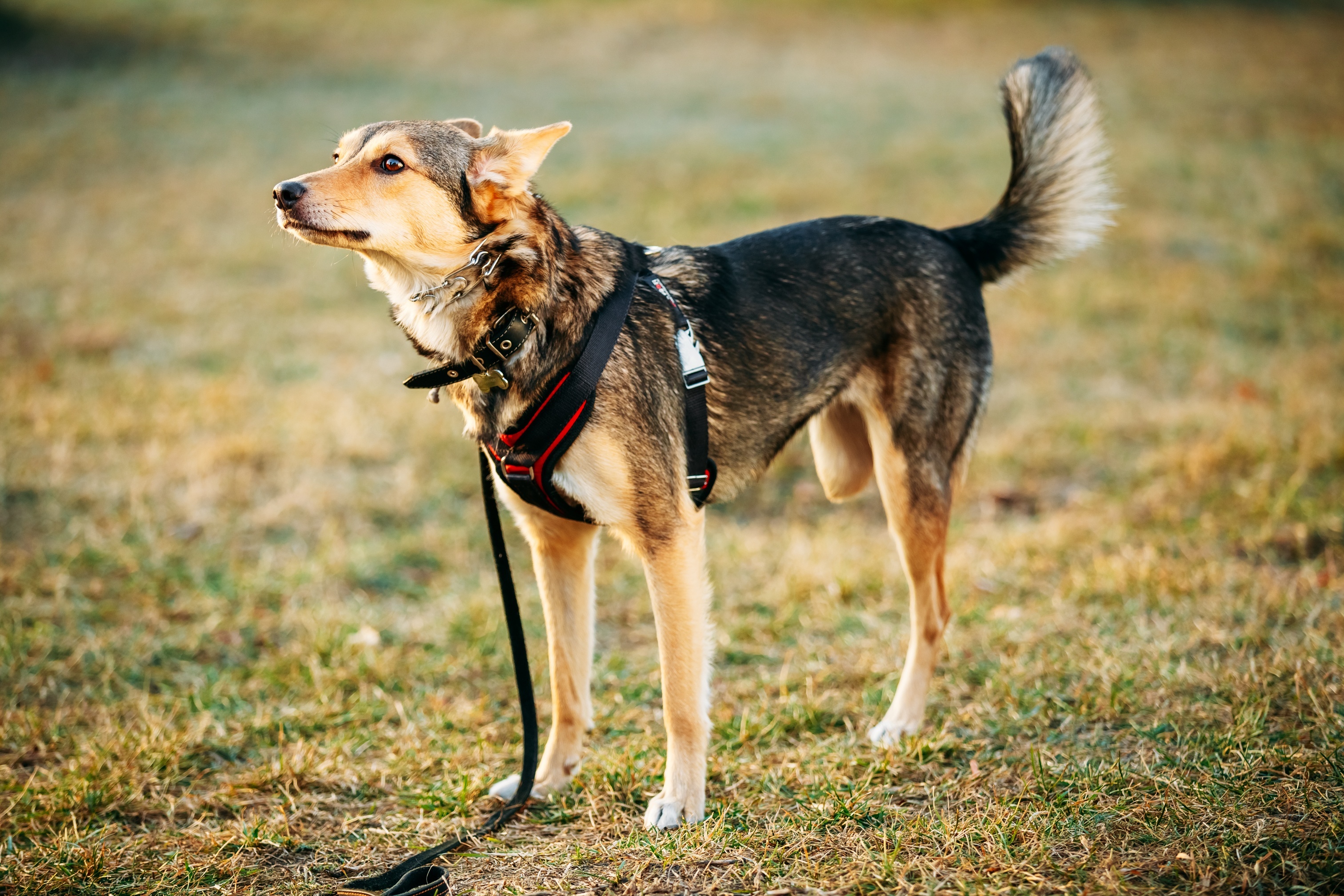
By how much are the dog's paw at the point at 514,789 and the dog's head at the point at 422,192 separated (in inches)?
70.8

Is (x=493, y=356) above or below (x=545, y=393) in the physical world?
above

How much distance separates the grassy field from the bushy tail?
1658 mm

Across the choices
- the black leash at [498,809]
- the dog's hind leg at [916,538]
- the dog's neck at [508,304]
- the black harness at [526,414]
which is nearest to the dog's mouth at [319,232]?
the dog's neck at [508,304]

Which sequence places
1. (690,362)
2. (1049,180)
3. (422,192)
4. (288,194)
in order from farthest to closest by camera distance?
(1049,180) → (690,362) → (422,192) → (288,194)

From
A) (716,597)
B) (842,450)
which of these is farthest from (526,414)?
(716,597)

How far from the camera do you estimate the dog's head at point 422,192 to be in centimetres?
300

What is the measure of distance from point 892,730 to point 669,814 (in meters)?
0.98

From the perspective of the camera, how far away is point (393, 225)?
119 inches

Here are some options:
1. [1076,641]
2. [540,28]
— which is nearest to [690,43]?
[540,28]

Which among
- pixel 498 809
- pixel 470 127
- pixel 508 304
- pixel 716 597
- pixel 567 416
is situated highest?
pixel 470 127

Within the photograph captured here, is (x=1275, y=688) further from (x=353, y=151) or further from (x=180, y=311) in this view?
(x=180, y=311)

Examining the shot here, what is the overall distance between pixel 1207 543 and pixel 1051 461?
1384 mm

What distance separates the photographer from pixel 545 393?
3105 mm

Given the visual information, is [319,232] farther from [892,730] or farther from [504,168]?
[892,730]
